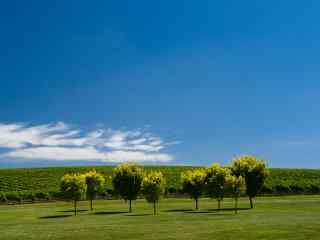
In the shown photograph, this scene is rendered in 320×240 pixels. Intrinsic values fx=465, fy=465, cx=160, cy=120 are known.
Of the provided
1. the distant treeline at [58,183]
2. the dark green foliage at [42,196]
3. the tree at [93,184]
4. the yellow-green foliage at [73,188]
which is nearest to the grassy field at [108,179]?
the distant treeline at [58,183]

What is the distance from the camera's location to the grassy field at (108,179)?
4774 inches

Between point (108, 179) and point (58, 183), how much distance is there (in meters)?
13.9

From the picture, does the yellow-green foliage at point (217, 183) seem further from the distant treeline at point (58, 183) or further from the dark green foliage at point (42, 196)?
the dark green foliage at point (42, 196)

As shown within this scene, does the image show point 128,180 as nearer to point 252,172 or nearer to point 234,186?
point 234,186

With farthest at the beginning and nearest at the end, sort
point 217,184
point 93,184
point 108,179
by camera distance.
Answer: point 108,179, point 93,184, point 217,184

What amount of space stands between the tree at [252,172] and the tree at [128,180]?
17.5m

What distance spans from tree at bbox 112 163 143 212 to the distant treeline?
32047mm

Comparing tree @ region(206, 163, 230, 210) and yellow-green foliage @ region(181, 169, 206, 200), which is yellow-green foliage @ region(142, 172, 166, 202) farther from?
yellow-green foliage @ region(181, 169, 206, 200)

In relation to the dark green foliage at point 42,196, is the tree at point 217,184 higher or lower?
higher

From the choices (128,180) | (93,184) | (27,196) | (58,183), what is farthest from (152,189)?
(58,183)

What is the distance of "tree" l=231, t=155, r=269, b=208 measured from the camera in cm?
8231

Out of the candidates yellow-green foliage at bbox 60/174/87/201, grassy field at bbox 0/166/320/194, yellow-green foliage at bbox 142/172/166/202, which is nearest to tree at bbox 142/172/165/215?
yellow-green foliage at bbox 142/172/166/202

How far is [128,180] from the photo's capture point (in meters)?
81.0

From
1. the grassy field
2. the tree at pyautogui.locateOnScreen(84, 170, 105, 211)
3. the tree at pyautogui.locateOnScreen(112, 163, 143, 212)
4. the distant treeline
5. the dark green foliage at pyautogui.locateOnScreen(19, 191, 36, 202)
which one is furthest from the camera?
the grassy field
